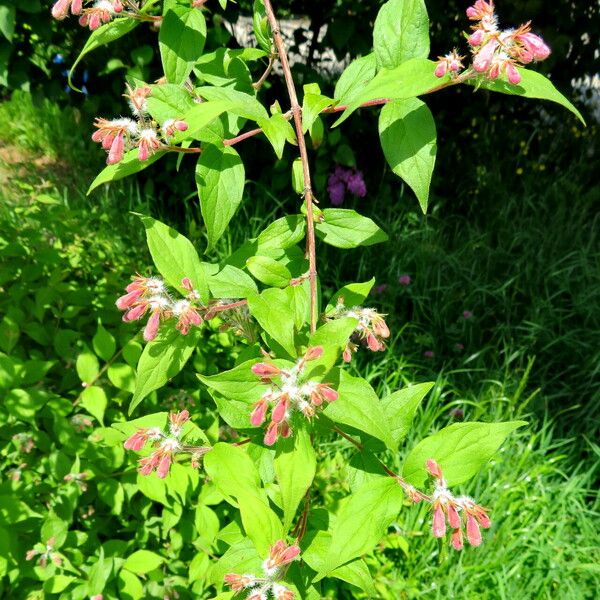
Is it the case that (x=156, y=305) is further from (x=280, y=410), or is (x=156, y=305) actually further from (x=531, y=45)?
(x=531, y=45)

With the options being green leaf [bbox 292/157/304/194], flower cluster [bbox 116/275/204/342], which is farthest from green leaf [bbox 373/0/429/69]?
flower cluster [bbox 116/275/204/342]

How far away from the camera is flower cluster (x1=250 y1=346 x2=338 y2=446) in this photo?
0.69m

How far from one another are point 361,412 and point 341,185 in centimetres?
241

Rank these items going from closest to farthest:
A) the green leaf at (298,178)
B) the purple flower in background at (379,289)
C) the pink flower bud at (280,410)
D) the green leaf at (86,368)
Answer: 1. the pink flower bud at (280,410)
2. the green leaf at (298,178)
3. the green leaf at (86,368)
4. the purple flower in background at (379,289)

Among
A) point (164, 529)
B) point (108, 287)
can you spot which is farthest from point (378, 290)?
point (164, 529)

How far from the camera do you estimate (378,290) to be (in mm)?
2672

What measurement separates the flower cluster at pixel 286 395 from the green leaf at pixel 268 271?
0.21m

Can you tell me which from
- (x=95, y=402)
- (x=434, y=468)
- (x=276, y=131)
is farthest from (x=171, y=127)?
(x=95, y=402)

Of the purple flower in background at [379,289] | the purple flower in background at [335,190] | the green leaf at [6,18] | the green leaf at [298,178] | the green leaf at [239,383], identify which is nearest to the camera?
the green leaf at [239,383]

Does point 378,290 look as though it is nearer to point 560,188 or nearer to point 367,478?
point 560,188

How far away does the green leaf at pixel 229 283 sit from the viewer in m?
0.92

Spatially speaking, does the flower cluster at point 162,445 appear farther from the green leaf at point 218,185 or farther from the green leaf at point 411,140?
the green leaf at point 411,140

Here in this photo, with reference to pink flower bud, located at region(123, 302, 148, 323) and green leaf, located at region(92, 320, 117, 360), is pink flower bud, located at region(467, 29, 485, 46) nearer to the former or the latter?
pink flower bud, located at region(123, 302, 148, 323)

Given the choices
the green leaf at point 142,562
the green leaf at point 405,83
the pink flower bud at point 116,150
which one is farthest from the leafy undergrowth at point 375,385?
the green leaf at point 405,83
